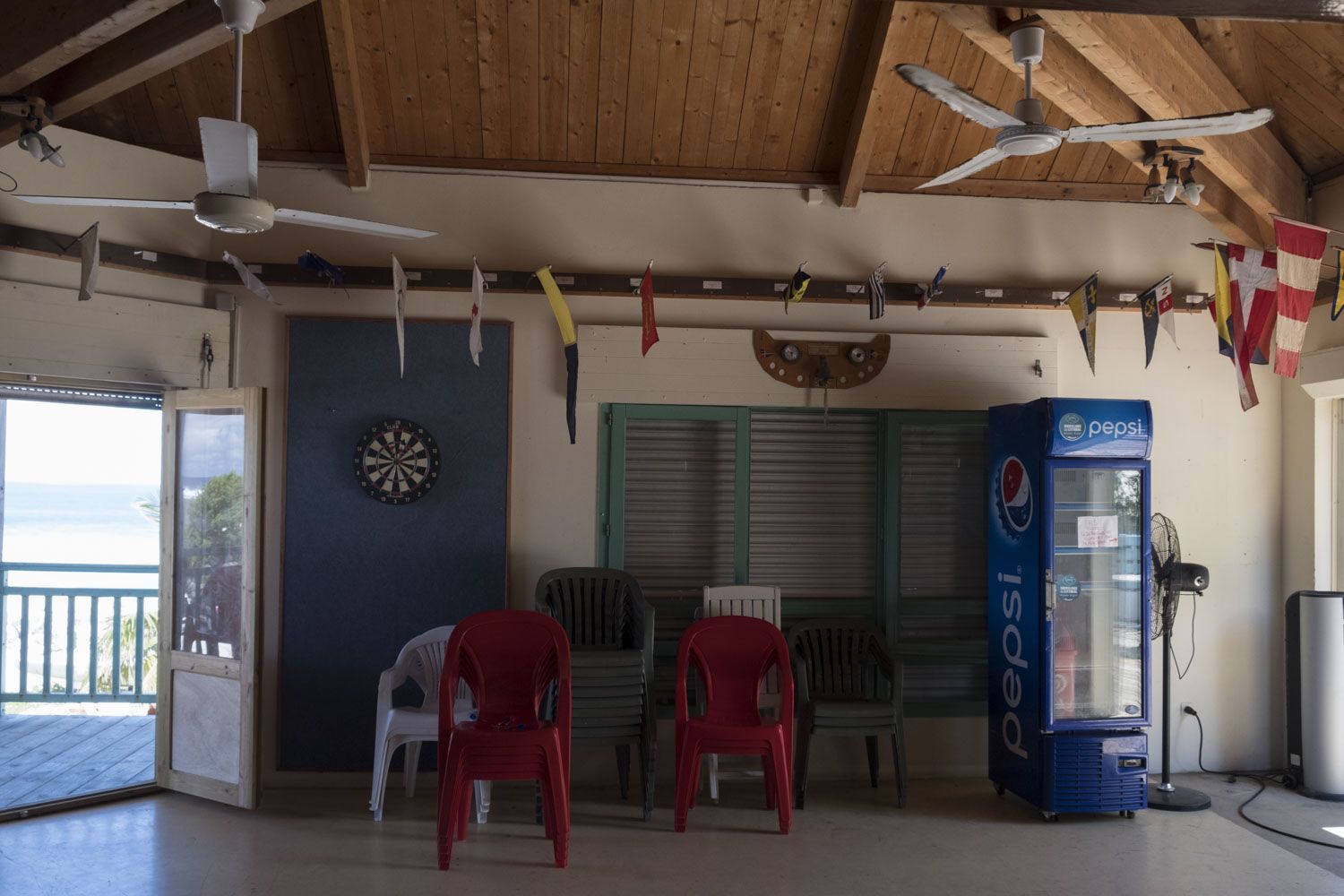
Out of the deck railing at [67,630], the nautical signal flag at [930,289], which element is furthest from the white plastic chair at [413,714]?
the nautical signal flag at [930,289]

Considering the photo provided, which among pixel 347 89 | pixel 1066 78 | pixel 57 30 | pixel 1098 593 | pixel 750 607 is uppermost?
pixel 347 89

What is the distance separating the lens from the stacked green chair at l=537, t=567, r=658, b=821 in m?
5.25

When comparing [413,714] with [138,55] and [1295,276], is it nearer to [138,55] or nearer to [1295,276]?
[138,55]

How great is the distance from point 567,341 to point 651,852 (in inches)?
104

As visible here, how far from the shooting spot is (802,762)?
553cm

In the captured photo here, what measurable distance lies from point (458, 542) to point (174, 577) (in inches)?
61.8

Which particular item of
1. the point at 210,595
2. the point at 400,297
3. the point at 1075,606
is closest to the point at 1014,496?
the point at 1075,606

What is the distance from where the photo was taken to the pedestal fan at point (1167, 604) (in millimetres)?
5684

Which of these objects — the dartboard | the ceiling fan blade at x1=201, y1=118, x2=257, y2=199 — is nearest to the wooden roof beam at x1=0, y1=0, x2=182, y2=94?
the ceiling fan blade at x1=201, y1=118, x2=257, y2=199

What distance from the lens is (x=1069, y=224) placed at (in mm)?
6488

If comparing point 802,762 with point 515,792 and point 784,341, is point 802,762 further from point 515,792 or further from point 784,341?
point 784,341

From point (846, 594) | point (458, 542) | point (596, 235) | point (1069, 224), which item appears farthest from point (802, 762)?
point (1069, 224)

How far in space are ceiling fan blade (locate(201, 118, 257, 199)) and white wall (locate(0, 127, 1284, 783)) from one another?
7.96ft

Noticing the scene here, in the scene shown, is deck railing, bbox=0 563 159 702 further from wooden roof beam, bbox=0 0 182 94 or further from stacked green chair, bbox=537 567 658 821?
wooden roof beam, bbox=0 0 182 94
